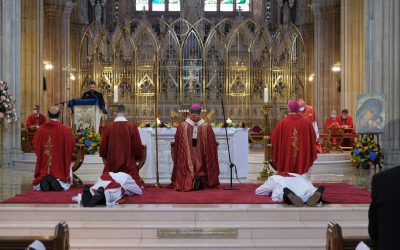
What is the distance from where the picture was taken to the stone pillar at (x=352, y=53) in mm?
22734

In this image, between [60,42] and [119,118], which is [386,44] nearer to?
[119,118]

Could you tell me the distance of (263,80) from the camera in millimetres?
23781

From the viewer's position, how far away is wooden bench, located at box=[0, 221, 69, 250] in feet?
18.2

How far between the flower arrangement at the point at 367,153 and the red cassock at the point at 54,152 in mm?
8078

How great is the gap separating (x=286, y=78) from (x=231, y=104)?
212 cm

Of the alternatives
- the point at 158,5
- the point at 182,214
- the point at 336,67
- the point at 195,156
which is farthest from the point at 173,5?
the point at 182,214

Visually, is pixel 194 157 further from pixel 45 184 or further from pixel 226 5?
pixel 226 5

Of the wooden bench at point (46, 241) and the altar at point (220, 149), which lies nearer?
the wooden bench at point (46, 241)

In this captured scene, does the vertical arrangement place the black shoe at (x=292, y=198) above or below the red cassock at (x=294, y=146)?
below

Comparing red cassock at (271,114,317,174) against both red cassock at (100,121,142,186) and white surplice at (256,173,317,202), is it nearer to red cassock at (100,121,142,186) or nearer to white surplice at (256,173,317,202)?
white surplice at (256,173,317,202)

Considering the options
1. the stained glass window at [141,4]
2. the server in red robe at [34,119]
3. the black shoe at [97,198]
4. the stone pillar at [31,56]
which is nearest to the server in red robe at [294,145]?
the black shoe at [97,198]

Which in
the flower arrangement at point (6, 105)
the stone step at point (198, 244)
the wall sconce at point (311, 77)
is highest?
the wall sconce at point (311, 77)

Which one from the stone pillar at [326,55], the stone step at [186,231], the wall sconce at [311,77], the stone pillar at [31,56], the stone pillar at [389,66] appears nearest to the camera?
the stone step at [186,231]

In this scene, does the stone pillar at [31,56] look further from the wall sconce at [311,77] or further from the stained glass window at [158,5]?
the stained glass window at [158,5]
